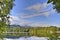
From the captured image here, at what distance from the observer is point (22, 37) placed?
→ 2.42m

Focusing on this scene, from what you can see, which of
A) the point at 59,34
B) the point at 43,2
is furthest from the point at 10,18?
the point at 59,34

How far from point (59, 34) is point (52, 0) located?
552mm

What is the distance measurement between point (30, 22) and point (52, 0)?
498mm

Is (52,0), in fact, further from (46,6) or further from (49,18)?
(49,18)

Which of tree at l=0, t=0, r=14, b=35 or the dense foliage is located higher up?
tree at l=0, t=0, r=14, b=35

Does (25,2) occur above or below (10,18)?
above

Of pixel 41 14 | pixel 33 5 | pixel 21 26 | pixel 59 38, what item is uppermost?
pixel 33 5

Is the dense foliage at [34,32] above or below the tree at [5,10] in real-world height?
below

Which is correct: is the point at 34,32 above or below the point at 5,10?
below

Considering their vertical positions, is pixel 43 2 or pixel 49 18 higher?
pixel 43 2

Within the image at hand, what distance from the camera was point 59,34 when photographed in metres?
2.36

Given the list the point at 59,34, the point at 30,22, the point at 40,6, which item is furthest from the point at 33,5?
the point at 59,34

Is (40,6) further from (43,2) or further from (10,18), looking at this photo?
(10,18)

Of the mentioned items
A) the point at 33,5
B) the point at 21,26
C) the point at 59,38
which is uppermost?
the point at 33,5
